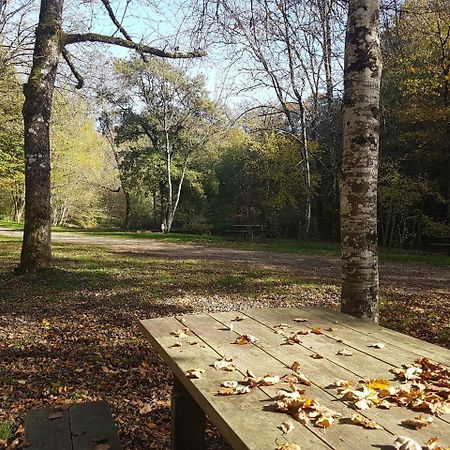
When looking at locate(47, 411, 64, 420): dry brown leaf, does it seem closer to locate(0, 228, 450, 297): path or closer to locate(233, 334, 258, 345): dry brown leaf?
locate(233, 334, 258, 345): dry brown leaf

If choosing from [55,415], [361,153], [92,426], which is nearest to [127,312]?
[55,415]

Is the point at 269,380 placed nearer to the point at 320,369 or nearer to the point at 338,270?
the point at 320,369

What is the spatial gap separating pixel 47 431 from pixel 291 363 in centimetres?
147

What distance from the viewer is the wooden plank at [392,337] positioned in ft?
7.21

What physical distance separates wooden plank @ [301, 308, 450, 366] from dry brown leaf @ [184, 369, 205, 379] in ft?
3.48

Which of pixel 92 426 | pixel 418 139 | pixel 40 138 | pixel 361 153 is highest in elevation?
pixel 418 139

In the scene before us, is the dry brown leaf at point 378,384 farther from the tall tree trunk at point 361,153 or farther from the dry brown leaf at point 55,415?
the tall tree trunk at point 361,153

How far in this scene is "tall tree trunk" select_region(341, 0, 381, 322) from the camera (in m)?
3.94

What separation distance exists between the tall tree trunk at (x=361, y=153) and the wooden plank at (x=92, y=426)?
234cm

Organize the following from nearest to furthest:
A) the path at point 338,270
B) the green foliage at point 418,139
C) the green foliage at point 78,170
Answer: the path at point 338,270, the green foliage at point 418,139, the green foliage at point 78,170

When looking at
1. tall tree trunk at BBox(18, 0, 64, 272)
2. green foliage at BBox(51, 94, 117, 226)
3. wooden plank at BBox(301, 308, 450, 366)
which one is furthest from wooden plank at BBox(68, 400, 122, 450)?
green foliage at BBox(51, 94, 117, 226)

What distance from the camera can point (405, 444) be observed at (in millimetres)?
1280

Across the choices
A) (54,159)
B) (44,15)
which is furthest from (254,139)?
(44,15)

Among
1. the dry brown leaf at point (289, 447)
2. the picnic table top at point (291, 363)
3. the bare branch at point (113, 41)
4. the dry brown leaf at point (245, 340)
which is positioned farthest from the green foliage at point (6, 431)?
the bare branch at point (113, 41)
